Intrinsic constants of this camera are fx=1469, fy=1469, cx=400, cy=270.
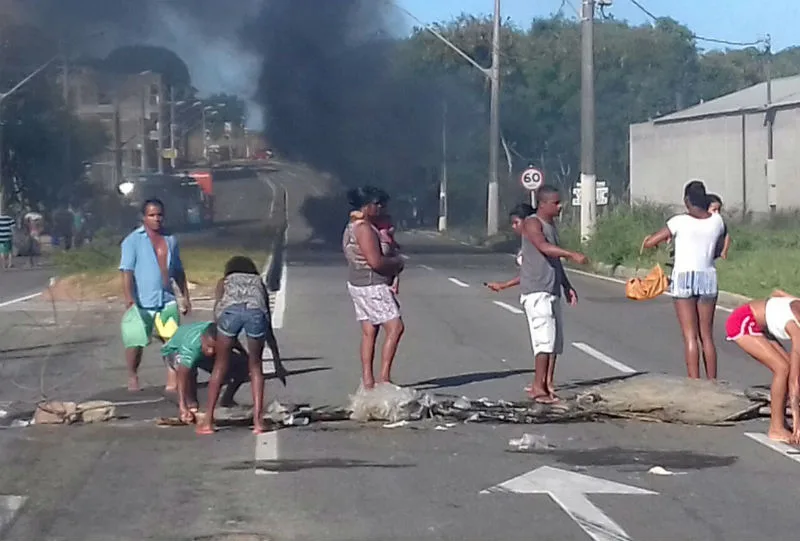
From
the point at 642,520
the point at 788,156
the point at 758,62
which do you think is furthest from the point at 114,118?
the point at 758,62

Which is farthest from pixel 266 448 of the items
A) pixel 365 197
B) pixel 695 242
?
pixel 695 242

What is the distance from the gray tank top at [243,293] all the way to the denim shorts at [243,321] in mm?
30

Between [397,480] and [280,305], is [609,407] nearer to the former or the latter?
[397,480]

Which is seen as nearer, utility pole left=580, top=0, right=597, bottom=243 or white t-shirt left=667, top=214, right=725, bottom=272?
white t-shirt left=667, top=214, right=725, bottom=272

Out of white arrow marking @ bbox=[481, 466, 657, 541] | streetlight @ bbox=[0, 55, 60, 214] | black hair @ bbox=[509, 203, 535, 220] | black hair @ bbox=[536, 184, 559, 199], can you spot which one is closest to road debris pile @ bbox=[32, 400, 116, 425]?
white arrow marking @ bbox=[481, 466, 657, 541]

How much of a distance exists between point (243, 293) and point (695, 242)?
3.93 metres

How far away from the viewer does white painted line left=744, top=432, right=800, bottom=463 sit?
30.2 ft

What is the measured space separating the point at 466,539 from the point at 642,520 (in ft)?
3.27

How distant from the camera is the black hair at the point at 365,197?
37.2 feet

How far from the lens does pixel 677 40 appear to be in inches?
2744

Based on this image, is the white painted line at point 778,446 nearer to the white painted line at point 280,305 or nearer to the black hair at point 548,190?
the black hair at point 548,190

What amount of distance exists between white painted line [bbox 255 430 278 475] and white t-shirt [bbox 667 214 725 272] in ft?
12.4

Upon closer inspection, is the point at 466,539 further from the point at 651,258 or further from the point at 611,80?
the point at 611,80

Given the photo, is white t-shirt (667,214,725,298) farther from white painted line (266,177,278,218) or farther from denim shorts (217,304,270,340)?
white painted line (266,177,278,218)
